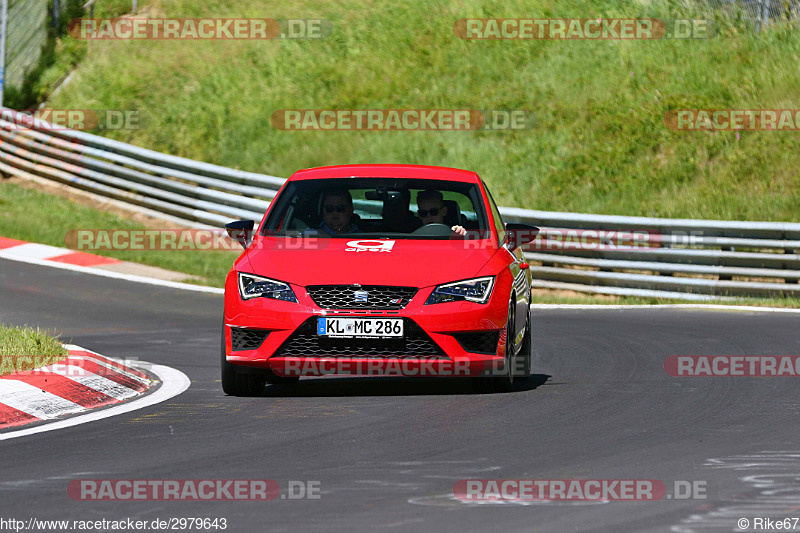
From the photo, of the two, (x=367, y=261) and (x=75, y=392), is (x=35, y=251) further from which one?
(x=367, y=261)

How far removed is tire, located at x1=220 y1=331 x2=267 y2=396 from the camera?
30.0ft

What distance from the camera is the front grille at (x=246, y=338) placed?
890 centimetres

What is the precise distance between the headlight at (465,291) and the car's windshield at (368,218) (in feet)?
2.40

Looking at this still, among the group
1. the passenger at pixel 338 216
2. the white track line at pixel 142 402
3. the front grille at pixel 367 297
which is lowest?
the white track line at pixel 142 402

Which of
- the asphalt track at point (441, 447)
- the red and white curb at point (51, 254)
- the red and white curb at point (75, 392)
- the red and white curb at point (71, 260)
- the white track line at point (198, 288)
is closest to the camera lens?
the asphalt track at point (441, 447)

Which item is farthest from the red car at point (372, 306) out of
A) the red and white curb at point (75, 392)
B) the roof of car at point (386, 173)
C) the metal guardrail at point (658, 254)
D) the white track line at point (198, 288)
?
the metal guardrail at point (658, 254)

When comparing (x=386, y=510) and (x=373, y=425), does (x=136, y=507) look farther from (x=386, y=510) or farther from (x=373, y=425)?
(x=373, y=425)

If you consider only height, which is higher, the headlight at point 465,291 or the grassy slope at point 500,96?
the grassy slope at point 500,96

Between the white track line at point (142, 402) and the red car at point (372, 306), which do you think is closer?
the white track line at point (142, 402)

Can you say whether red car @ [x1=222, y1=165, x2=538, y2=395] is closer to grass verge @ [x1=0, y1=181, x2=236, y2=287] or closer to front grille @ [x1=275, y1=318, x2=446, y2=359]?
front grille @ [x1=275, y1=318, x2=446, y2=359]

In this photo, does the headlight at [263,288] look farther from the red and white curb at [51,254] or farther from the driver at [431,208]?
the red and white curb at [51,254]

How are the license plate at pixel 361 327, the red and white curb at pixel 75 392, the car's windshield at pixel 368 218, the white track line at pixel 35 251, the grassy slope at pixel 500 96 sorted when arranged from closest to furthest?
the red and white curb at pixel 75 392
the license plate at pixel 361 327
the car's windshield at pixel 368 218
the white track line at pixel 35 251
the grassy slope at pixel 500 96

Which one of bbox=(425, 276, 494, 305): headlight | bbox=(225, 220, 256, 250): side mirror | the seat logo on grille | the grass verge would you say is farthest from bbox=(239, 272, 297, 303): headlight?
the grass verge

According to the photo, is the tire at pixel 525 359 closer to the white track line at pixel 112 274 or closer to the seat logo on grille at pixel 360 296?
the seat logo on grille at pixel 360 296
